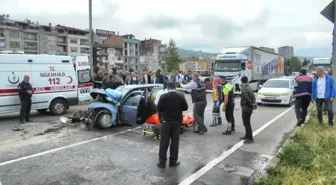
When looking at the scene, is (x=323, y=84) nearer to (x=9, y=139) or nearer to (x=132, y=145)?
(x=132, y=145)

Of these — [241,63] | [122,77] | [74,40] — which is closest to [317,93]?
[122,77]

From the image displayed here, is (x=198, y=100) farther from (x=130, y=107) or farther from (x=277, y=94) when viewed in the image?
(x=277, y=94)

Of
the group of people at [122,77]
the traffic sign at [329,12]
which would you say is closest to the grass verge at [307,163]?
the traffic sign at [329,12]

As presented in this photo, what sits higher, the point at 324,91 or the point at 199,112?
the point at 324,91

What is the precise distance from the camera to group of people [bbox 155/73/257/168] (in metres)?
5.66

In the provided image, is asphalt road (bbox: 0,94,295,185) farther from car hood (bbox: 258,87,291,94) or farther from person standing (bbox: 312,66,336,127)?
car hood (bbox: 258,87,291,94)

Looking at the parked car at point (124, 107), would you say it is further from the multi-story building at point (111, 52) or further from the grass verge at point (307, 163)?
the multi-story building at point (111, 52)

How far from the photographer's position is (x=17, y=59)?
11.1 metres

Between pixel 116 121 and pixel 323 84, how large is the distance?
6.30 m

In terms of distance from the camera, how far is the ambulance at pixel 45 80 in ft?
35.6

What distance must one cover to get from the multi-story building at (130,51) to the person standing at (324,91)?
330ft

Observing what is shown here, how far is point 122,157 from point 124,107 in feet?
10.3

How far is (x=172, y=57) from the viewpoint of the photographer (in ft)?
252

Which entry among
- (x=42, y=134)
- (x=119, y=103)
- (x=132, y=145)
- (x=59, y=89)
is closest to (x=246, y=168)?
(x=132, y=145)
